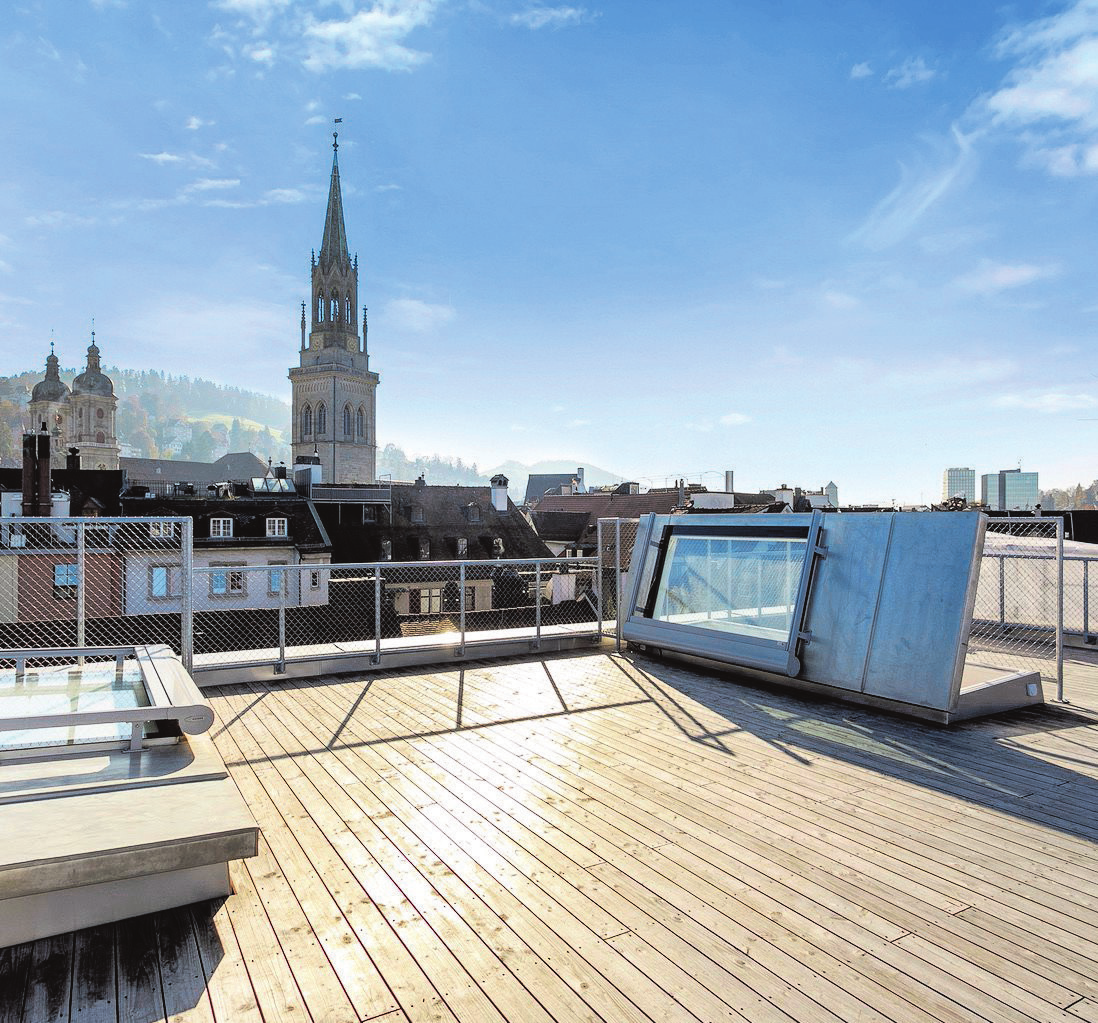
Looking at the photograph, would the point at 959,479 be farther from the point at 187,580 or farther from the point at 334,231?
the point at 187,580

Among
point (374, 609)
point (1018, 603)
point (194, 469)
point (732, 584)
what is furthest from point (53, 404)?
point (1018, 603)

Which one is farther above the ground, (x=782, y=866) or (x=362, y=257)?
(x=362, y=257)

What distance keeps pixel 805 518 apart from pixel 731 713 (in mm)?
2237

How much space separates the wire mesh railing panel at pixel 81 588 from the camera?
20.8 feet

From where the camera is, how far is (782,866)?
128 inches

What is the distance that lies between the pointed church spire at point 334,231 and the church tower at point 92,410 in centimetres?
4387

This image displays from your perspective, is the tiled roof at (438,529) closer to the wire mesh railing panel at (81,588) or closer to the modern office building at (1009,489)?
the wire mesh railing panel at (81,588)

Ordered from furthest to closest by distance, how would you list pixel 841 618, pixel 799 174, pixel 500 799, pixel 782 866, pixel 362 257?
pixel 362 257 < pixel 799 174 < pixel 841 618 < pixel 500 799 < pixel 782 866

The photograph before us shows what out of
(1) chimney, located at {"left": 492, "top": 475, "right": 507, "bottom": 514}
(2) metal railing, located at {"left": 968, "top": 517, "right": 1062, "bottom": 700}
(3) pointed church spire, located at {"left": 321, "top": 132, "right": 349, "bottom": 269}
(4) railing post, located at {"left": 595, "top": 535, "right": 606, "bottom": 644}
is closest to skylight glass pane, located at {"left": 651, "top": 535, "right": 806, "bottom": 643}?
(4) railing post, located at {"left": 595, "top": 535, "right": 606, "bottom": 644}

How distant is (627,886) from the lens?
3.07 metres

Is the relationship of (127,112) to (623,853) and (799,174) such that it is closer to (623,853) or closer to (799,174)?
(799,174)

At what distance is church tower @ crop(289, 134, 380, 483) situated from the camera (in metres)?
88.2

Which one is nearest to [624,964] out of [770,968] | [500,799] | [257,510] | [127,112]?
[770,968]

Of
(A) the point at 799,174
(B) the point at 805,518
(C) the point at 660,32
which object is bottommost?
(B) the point at 805,518
